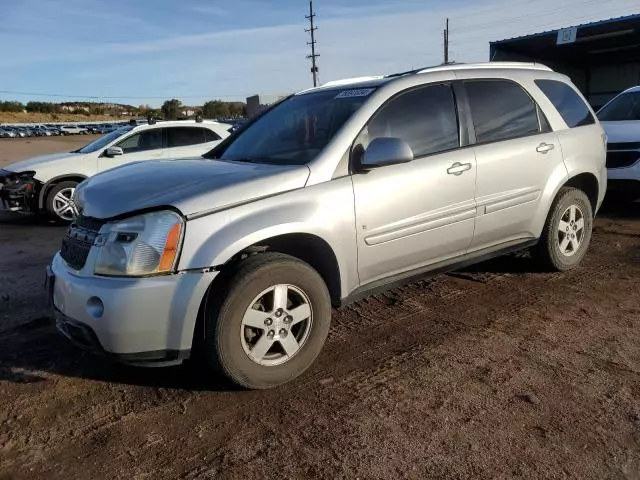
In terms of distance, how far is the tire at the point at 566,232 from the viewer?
17.0 feet

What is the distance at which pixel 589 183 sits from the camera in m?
5.60

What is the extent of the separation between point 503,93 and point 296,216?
2412mm

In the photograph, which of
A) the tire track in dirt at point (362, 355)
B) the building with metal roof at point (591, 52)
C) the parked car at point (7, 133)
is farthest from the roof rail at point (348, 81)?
the parked car at point (7, 133)

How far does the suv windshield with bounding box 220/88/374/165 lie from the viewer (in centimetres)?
397

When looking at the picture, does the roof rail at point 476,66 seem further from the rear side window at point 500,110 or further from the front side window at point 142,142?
the front side window at point 142,142

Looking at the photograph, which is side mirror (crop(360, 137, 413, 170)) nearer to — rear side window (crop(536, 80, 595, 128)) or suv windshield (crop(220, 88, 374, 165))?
suv windshield (crop(220, 88, 374, 165))

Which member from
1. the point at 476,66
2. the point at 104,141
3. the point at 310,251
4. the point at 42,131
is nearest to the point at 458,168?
the point at 476,66

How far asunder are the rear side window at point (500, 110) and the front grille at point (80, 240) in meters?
2.85

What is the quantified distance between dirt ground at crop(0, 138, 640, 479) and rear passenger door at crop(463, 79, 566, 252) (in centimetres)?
66

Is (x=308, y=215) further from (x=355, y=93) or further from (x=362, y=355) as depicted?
(x=355, y=93)

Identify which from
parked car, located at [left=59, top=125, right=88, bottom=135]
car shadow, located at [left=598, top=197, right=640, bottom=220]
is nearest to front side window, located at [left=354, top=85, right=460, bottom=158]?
car shadow, located at [left=598, top=197, right=640, bottom=220]

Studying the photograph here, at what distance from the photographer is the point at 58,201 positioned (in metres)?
9.47

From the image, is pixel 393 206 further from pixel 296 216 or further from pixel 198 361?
pixel 198 361

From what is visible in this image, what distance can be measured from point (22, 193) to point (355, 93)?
7.19 meters
